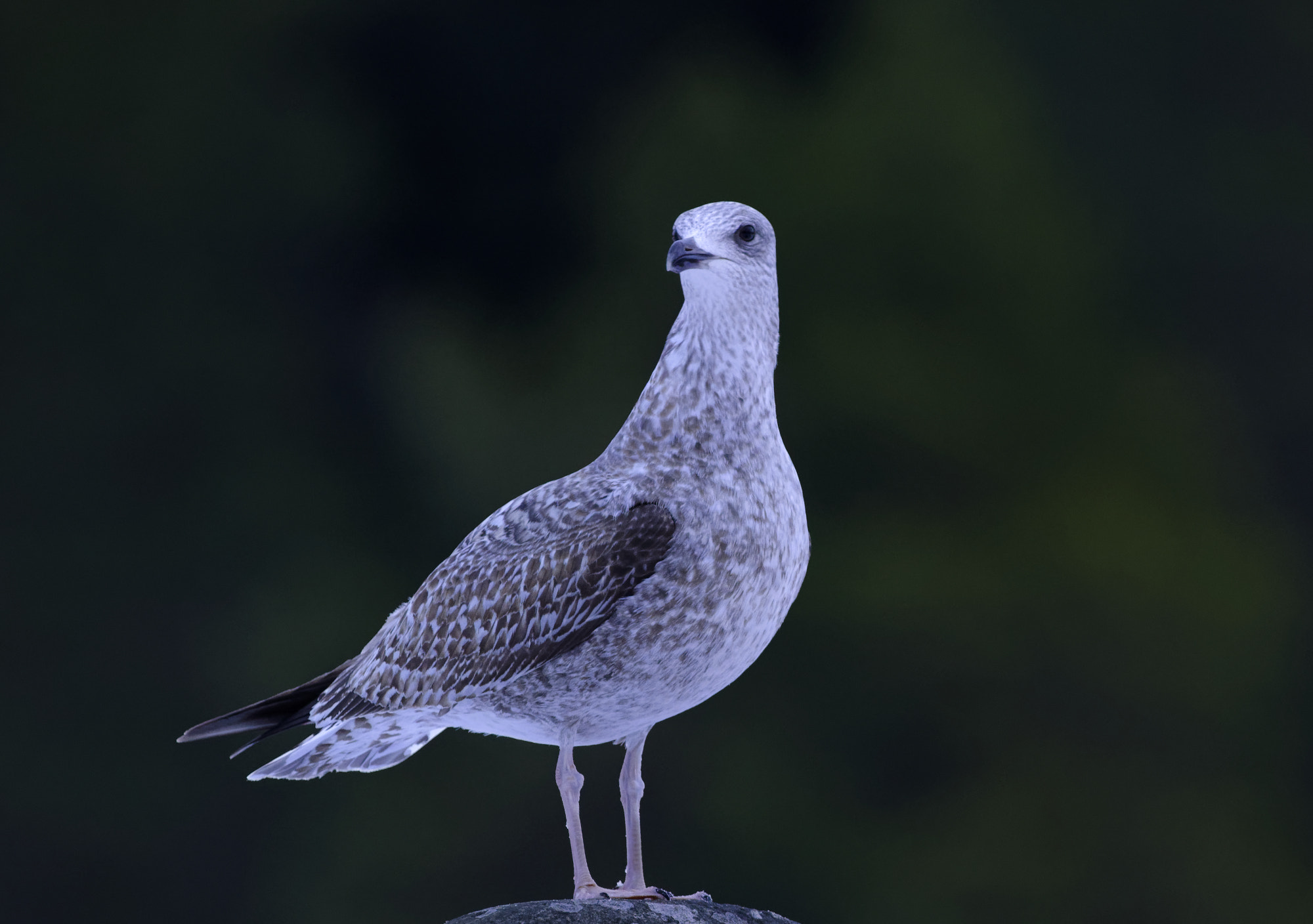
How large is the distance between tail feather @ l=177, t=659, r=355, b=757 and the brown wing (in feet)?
0.60

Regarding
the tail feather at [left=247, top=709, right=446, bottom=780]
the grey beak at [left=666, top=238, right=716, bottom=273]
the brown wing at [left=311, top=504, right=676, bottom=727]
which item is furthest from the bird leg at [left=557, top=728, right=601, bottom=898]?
the grey beak at [left=666, top=238, right=716, bottom=273]

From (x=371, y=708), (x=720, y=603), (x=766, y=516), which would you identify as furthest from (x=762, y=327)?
(x=371, y=708)

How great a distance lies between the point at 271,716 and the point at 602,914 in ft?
4.98

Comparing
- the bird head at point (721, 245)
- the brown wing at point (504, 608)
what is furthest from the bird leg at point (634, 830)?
the bird head at point (721, 245)

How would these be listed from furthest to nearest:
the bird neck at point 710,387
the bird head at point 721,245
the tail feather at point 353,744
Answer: the tail feather at point 353,744 < the bird neck at point 710,387 < the bird head at point 721,245

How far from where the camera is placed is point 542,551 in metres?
5.19

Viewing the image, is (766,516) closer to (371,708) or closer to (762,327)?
(762,327)

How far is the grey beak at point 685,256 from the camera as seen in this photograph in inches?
199

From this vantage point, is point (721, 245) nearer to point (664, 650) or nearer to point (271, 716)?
point (664, 650)

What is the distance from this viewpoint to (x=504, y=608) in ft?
16.9

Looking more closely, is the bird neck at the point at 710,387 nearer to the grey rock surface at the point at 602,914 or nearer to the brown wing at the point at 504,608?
the brown wing at the point at 504,608

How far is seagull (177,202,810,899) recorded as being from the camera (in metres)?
5.01

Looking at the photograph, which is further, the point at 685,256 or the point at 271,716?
the point at 271,716

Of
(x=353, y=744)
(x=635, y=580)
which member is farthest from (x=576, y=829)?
(x=353, y=744)
